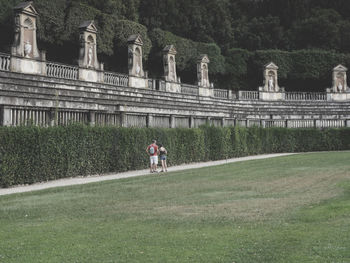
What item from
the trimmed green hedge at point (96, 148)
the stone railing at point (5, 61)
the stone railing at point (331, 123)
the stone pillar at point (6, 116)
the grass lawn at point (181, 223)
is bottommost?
the grass lawn at point (181, 223)

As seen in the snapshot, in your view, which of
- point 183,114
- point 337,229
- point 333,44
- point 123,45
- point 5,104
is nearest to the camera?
point 337,229

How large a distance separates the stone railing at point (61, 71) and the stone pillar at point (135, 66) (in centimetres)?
574

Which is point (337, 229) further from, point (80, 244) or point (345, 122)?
point (345, 122)

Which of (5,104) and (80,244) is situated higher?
(5,104)

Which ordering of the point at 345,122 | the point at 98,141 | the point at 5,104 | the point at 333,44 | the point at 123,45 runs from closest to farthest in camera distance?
1. the point at 5,104
2. the point at 98,141
3. the point at 123,45
4. the point at 345,122
5. the point at 333,44

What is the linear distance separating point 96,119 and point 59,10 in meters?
14.2

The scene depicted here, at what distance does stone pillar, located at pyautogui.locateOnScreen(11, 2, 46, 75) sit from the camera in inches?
891

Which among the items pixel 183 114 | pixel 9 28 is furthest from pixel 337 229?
pixel 9 28

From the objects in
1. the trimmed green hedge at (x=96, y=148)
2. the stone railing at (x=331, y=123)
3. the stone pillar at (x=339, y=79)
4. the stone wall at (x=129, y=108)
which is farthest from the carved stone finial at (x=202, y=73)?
the stone pillar at (x=339, y=79)

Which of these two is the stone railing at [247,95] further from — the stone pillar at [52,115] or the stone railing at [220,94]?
the stone pillar at [52,115]

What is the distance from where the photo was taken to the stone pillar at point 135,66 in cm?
3184

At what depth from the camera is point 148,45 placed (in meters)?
42.8

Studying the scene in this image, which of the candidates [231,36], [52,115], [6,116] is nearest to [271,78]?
[231,36]

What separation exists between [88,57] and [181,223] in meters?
20.6
